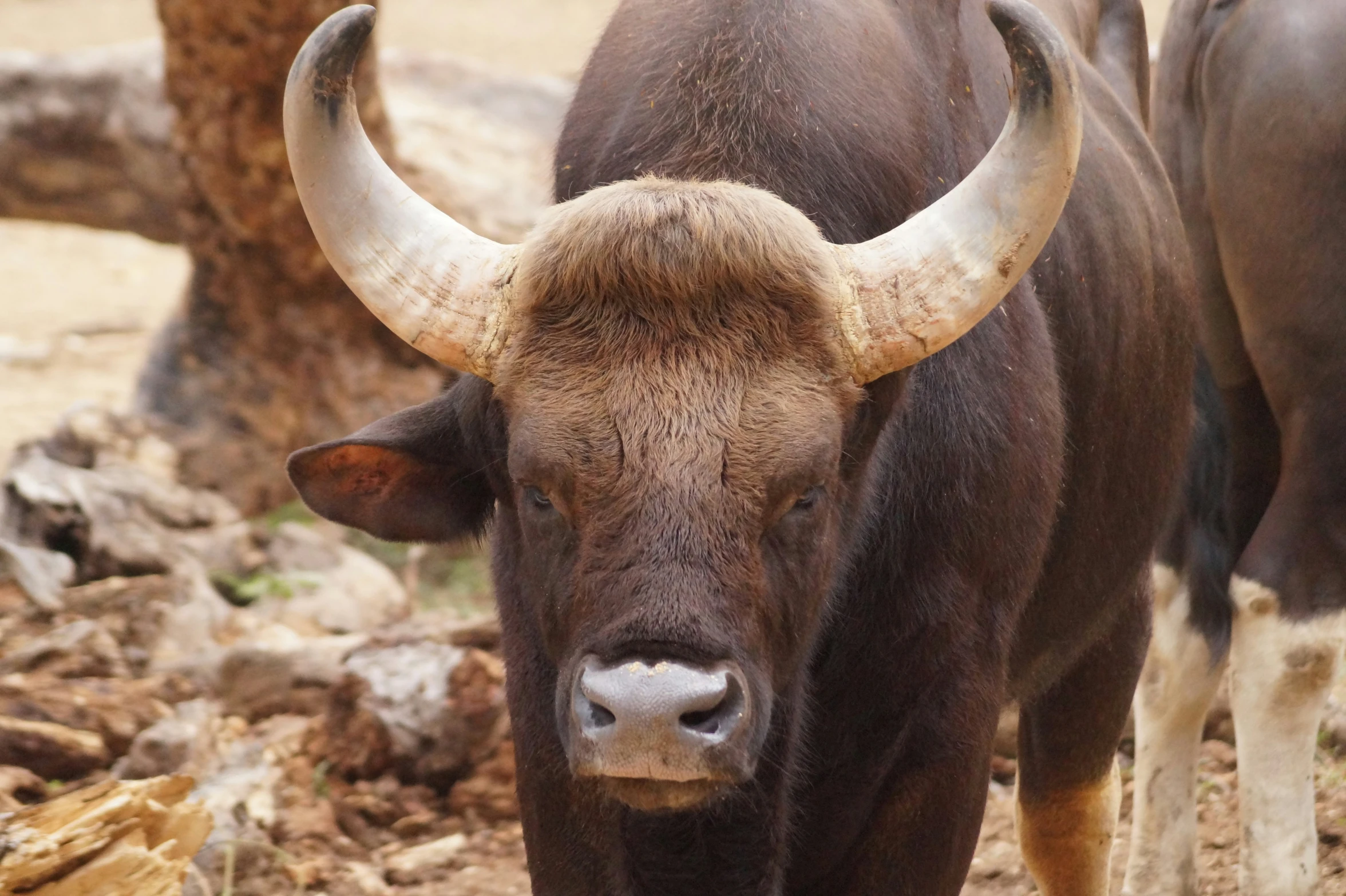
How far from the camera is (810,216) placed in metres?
3.44

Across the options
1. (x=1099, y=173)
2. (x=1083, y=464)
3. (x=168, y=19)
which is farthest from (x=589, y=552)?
(x=168, y=19)

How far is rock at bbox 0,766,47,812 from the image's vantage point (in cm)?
503

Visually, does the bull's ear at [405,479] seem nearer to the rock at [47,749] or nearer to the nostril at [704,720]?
the nostril at [704,720]

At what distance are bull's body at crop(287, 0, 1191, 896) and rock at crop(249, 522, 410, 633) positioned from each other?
157 inches

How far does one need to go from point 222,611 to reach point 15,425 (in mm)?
4779

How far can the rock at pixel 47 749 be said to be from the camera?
534cm

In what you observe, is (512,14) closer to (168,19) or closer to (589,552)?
(168,19)

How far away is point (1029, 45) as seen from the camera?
121 inches

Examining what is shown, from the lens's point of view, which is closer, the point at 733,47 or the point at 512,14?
the point at 733,47

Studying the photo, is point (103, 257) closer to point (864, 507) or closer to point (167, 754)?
point (167, 754)

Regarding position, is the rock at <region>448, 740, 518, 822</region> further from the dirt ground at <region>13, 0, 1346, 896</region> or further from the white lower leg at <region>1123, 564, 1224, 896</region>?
the white lower leg at <region>1123, 564, 1224, 896</region>

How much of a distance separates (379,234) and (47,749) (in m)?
2.89

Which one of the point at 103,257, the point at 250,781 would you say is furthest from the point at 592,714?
the point at 103,257

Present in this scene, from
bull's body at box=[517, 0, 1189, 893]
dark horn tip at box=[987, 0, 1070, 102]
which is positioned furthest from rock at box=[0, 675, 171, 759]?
dark horn tip at box=[987, 0, 1070, 102]
